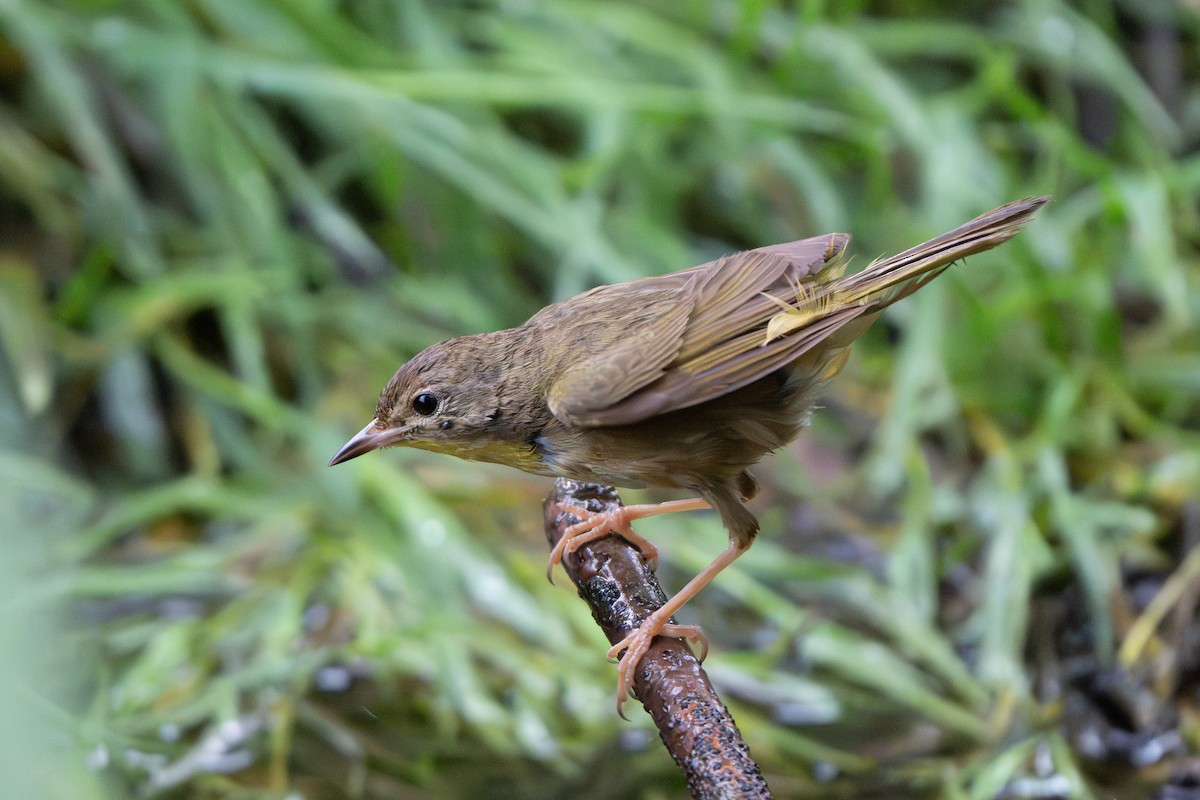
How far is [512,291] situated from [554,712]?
6.81ft

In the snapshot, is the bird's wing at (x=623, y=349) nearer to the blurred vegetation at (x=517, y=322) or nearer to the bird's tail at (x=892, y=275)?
the bird's tail at (x=892, y=275)

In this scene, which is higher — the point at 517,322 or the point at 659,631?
the point at 517,322

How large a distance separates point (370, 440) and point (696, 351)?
770mm

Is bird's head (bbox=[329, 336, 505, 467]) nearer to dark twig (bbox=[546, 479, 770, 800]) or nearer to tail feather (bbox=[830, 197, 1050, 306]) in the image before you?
dark twig (bbox=[546, 479, 770, 800])

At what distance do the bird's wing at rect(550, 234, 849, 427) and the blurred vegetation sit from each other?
143 cm

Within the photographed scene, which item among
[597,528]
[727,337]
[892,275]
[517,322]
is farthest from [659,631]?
[517,322]

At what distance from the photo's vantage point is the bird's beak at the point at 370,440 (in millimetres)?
2926

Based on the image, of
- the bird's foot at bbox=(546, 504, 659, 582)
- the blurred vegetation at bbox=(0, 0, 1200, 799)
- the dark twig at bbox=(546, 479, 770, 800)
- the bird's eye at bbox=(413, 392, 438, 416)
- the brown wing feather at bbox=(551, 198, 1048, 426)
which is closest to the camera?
the dark twig at bbox=(546, 479, 770, 800)

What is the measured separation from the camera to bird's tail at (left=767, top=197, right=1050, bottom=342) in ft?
8.25

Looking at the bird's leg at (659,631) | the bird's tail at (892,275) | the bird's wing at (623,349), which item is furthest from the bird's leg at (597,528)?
the bird's tail at (892,275)

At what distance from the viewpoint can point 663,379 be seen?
8.88 feet

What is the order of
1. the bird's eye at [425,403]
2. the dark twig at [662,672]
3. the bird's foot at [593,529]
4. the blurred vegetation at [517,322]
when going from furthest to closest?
the blurred vegetation at [517,322], the bird's eye at [425,403], the bird's foot at [593,529], the dark twig at [662,672]

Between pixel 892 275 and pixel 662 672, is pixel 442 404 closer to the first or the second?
pixel 662 672

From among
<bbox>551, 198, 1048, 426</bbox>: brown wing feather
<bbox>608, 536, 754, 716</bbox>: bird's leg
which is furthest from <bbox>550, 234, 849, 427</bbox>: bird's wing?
<bbox>608, 536, 754, 716</bbox>: bird's leg
